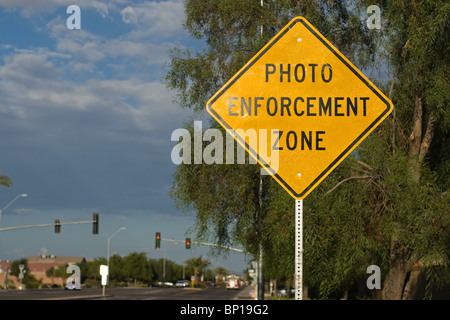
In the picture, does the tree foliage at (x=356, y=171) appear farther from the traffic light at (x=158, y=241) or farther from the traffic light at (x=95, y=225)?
the traffic light at (x=158, y=241)

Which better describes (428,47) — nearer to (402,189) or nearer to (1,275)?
(402,189)

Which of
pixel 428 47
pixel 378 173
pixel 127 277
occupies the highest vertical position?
pixel 428 47

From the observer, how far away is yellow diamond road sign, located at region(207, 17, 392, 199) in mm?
7445

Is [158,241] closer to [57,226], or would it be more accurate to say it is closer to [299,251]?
[57,226]

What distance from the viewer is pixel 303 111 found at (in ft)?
24.7

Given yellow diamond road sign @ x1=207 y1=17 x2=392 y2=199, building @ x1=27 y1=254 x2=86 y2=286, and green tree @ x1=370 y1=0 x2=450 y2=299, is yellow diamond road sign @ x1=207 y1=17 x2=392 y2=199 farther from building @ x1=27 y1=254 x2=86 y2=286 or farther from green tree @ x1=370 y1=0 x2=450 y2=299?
building @ x1=27 y1=254 x2=86 y2=286

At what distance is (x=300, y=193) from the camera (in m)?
7.46

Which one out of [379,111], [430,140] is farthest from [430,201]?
[379,111]

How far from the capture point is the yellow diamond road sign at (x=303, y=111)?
7.45 meters

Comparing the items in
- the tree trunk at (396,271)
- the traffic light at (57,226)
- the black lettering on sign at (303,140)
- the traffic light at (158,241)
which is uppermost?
the traffic light at (57,226)

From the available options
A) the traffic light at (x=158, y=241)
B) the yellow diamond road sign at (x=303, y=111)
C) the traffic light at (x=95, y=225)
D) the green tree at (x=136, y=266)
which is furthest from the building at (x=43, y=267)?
the yellow diamond road sign at (x=303, y=111)

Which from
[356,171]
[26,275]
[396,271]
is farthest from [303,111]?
[26,275]

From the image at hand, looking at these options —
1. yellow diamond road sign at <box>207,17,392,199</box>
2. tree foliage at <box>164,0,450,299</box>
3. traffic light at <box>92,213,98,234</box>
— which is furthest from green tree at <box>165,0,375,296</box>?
traffic light at <box>92,213,98,234</box>
